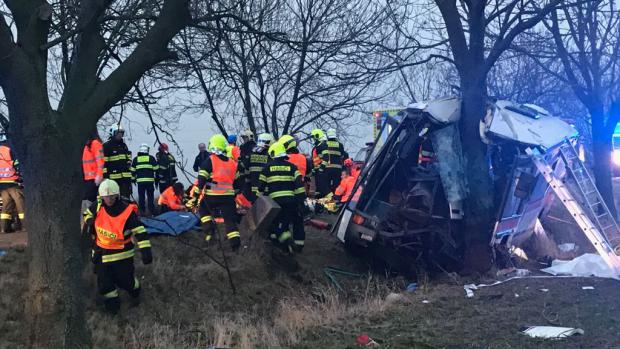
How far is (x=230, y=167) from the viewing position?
9000mm

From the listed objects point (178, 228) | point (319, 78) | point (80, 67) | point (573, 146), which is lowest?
point (178, 228)

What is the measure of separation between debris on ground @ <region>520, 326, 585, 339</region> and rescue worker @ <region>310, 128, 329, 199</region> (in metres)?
7.90

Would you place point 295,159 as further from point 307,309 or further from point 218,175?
point 307,309

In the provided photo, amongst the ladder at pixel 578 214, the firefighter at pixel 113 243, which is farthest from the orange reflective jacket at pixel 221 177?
the ladder at pixel 578 214

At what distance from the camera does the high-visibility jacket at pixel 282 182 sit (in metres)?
9.27

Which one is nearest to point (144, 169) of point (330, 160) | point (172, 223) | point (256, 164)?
point (256, 164)

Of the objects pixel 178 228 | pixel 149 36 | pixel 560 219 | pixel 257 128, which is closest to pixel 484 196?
pixel 560 219

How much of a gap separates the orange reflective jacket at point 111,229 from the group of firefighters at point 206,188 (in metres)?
0.01

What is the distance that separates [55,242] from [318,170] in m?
8.37

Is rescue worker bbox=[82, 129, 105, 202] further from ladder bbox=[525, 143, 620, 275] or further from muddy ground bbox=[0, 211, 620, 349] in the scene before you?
ladder bbox=[525, 143, 620, 275]

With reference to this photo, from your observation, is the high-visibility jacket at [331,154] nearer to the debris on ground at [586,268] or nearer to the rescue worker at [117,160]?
the rescue worker at [117,160]

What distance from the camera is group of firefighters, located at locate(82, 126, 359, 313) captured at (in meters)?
6.83

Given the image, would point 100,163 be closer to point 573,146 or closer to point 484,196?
point 484,196

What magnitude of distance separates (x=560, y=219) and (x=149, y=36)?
8206 mm
